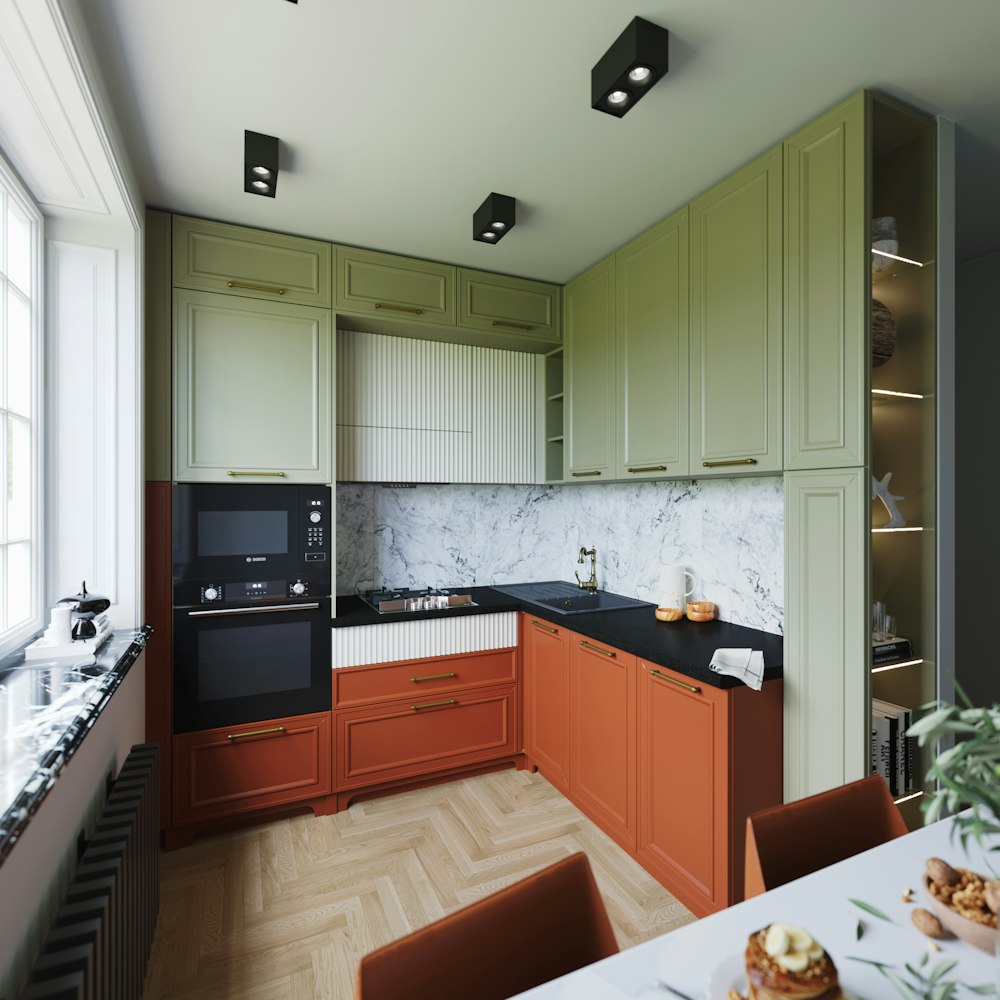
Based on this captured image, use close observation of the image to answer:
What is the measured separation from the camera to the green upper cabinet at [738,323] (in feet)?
6.50

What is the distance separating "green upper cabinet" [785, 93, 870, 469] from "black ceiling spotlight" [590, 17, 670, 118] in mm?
641

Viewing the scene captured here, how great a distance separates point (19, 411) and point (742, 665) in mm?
2485

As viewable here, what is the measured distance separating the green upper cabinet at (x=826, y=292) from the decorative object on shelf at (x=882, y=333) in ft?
0.51

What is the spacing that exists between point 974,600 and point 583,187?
99.5 inches

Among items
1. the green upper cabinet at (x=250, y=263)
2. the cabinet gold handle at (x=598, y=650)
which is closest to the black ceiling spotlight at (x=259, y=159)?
the green upper cabinet at (x=250, y=263)

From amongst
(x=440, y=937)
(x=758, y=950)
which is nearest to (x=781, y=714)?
(x=758, y=950)

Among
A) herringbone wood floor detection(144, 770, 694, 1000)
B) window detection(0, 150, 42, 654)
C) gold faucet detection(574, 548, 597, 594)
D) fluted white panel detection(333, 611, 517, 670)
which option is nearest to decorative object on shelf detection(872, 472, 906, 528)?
herringbone wood floor detection(144, 770, 694, 1000)

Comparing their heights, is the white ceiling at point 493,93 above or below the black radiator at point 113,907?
above

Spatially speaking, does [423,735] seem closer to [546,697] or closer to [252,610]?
[546,697]

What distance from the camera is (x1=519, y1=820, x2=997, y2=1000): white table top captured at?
764 millimetres

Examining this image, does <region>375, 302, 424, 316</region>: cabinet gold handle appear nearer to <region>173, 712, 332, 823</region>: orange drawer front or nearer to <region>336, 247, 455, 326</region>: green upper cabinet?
<region>336, 247, 455, 326</region>: green upper cabinet

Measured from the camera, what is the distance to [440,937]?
781 millimetres

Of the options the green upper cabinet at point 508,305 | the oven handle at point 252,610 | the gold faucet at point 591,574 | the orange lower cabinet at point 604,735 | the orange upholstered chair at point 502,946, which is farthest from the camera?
the gold faucet at point 591,574

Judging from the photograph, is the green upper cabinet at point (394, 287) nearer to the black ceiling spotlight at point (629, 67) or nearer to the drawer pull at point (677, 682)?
the black ceiling spotlight at point (629, 67)
